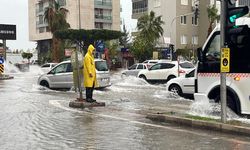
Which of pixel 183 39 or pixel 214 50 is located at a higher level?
pixel 183 39

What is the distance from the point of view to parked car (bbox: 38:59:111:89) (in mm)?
25047

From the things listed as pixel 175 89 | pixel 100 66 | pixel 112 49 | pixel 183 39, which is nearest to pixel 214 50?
pixel 175 89

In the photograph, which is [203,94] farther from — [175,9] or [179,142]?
[175,9]

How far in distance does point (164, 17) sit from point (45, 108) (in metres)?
63.6

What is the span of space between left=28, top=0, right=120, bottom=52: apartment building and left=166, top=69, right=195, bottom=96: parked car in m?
74.0

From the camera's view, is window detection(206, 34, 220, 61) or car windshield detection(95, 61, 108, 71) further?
car windshield detection(95, 61, 108, 71)

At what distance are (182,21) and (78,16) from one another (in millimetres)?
25257

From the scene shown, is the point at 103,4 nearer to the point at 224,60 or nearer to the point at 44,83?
the point at 44,83

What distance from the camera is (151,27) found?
71125 mm

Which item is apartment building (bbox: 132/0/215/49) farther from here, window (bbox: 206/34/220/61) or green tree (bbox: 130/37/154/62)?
window (bbox: 206/34/220/61)

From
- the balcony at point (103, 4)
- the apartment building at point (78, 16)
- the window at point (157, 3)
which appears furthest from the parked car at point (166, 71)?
the balcony at point (103, 4)

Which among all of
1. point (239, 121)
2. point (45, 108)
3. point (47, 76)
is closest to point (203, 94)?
point (239, 121)

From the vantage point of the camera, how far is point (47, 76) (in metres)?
26.1

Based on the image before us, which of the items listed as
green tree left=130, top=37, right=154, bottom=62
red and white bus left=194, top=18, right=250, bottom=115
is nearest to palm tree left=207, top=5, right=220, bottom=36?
green tree left=130, top=37, right=154, bottom=62
